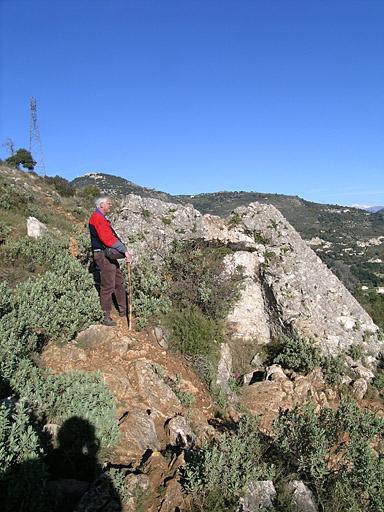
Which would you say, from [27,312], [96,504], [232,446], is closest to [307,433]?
[232,446]

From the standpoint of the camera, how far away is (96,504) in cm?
313

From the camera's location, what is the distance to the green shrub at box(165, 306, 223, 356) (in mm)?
7387

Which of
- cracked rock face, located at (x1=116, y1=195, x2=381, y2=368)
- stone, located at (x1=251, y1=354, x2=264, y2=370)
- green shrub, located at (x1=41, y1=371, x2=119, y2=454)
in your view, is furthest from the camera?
cracked rock face, located at (x1=116, y1=195, x2=381, y2=368)

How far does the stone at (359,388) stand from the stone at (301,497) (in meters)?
4.99

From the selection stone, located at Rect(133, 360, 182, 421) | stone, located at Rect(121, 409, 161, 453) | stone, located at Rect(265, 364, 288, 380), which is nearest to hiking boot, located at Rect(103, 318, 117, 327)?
stone, located at Rect(133, 360, 182, 421)

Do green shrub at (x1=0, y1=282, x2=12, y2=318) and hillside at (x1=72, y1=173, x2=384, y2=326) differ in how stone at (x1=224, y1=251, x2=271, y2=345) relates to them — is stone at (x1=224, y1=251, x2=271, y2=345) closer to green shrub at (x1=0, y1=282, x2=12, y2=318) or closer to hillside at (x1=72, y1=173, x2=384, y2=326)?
green shrub at (x1=0, y1=282, x2=12, y2=318)

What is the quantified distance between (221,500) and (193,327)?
15.0ft

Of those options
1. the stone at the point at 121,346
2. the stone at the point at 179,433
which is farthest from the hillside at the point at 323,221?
the stone at the point at 179,433

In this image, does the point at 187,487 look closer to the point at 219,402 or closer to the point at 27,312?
the point at 219,402

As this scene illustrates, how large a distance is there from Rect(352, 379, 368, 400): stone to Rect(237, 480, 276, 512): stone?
17.5ft

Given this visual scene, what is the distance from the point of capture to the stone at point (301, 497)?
345 cm

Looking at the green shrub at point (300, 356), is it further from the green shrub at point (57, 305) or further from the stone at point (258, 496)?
the stone at point (258, 496)

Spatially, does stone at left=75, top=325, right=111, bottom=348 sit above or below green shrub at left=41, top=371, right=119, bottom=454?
above

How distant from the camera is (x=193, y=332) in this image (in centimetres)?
771
